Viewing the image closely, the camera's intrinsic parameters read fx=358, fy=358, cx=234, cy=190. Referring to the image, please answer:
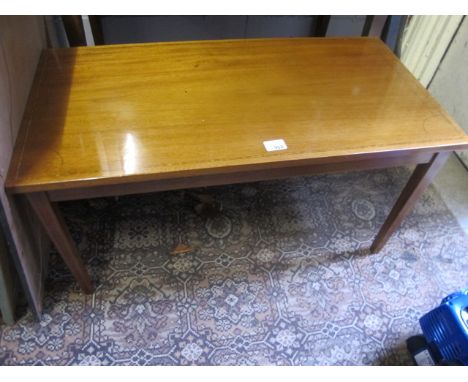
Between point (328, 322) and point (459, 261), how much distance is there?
61cm

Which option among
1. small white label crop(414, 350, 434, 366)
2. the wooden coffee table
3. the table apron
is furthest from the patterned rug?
the table apron

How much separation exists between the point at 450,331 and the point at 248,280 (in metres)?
0.62

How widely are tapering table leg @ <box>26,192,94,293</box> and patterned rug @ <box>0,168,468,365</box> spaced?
0.14 m

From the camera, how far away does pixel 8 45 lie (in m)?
0.95

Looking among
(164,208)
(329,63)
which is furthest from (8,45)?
(329,63)

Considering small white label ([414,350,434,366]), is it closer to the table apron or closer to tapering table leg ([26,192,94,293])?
the table apron

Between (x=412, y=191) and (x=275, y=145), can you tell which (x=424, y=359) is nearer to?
(x=412, y=191)

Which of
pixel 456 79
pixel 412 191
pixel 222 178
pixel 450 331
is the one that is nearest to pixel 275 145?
pixel 222 178

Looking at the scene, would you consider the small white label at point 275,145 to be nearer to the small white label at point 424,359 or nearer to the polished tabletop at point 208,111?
the polished tabletop at point 208,111

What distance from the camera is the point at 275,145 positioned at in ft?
3.08

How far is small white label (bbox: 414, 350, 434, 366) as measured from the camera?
1051 mm

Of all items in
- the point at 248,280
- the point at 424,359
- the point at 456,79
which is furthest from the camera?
the point at 456,79
